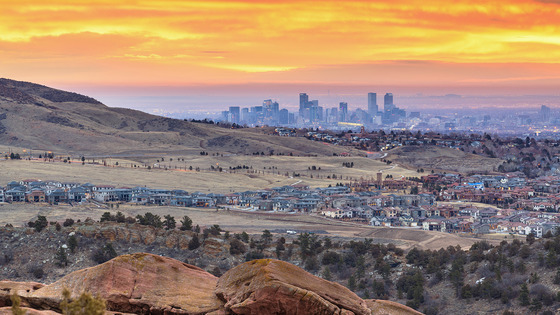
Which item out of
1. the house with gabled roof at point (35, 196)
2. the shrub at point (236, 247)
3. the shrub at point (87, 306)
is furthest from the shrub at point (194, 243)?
the house with gabled roof at point (35, 196)

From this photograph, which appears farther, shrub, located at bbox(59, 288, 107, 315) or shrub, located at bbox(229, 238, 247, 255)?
shrub, located at bbox(229, 238, 247, 255)

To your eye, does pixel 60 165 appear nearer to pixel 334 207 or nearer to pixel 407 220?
pixel 334 207

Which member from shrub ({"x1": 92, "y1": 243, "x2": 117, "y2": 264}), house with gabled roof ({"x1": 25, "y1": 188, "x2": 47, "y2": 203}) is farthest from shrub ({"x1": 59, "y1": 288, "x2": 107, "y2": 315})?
house with gabled roof ({"x1": 25, "y1": 188, "x2": 47, "y2": 203})

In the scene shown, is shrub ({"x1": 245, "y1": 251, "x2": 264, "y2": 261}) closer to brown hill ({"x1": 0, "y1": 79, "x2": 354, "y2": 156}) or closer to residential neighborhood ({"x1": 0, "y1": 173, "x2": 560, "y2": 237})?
residential neighborhood ({"x1": 0, "y1": 173, "x2": 560, "y2": 237})

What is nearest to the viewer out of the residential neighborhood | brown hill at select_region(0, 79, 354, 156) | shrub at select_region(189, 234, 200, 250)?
shrub at select_region(189, 234, 200, 250)

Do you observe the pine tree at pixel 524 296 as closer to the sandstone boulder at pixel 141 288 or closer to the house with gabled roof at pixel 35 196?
the sandstone boulder at pixel 141 288

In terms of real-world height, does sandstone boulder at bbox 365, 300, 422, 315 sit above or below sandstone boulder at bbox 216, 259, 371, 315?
below

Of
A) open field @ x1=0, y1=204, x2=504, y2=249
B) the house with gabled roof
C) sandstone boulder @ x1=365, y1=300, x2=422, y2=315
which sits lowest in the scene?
open field @ x1=0, y1=204, x2=504, y2=249
